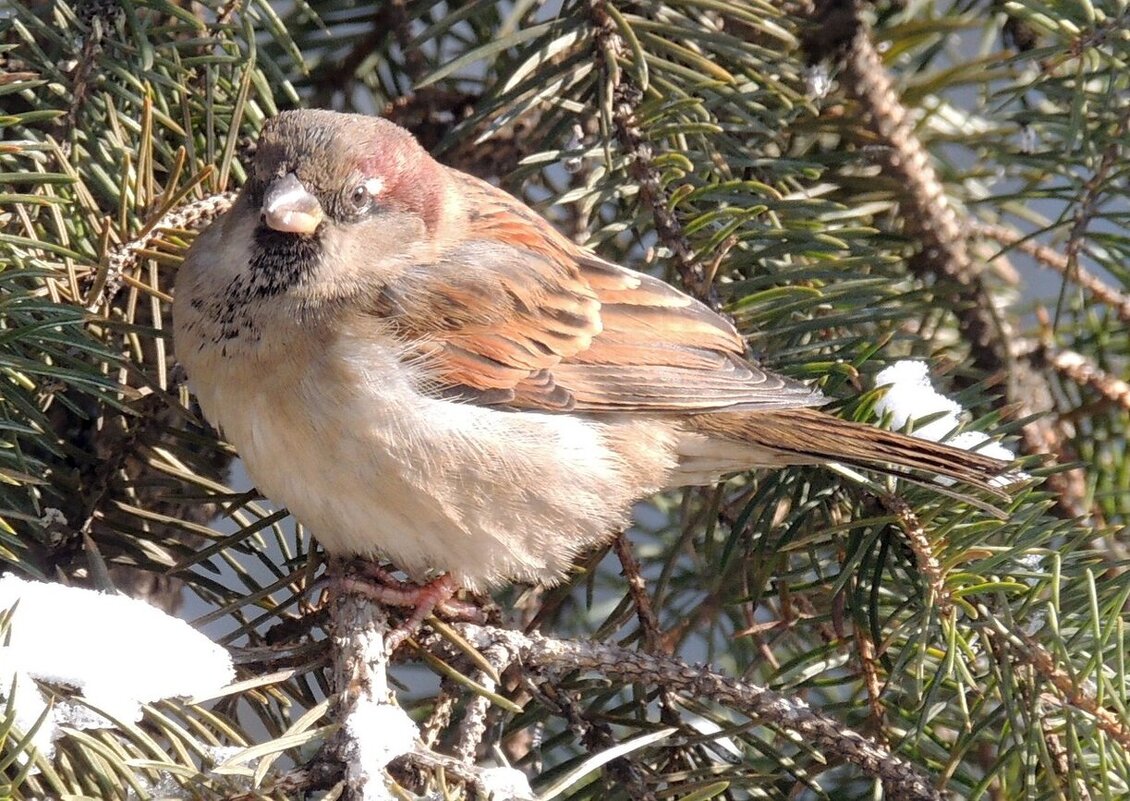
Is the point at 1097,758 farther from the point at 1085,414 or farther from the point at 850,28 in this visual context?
the point at 850,28

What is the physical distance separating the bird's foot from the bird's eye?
22.0 inches

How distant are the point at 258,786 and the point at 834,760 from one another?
705mm

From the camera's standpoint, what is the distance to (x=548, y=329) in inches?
83.3

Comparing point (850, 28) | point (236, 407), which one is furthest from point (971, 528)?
point (236, 407)

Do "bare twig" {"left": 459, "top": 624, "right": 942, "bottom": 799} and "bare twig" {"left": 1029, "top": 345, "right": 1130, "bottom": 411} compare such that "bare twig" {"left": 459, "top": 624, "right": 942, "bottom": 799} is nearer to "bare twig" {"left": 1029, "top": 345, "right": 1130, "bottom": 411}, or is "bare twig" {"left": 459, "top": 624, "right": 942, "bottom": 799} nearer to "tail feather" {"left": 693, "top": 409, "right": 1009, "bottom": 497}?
"tail feather" {"left": 693, "top": 409, "right": 1009, "bottom": 497}

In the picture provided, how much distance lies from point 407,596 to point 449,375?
37cm

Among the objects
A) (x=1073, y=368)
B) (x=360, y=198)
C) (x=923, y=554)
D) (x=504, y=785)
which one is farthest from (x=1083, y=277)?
(x=504, y=785)

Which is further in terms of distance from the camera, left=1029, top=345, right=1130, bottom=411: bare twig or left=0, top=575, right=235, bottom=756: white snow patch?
left=1029, top=345, right=1130, bottom=411: bare twig

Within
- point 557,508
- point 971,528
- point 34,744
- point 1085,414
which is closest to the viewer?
point 34,744

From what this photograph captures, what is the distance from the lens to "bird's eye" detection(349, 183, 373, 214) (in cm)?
198

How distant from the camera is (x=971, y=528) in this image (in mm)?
1575

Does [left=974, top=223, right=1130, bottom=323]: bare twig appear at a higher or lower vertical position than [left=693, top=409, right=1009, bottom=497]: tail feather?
higher

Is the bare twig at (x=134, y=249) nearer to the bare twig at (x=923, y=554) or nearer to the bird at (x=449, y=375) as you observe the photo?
the bird at (x=449, y=375)

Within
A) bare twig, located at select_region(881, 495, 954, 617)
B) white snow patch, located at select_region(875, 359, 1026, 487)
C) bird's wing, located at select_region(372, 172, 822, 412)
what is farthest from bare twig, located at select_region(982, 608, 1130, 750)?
bird's wing, located at select_region(372, 172, 822, 412)
